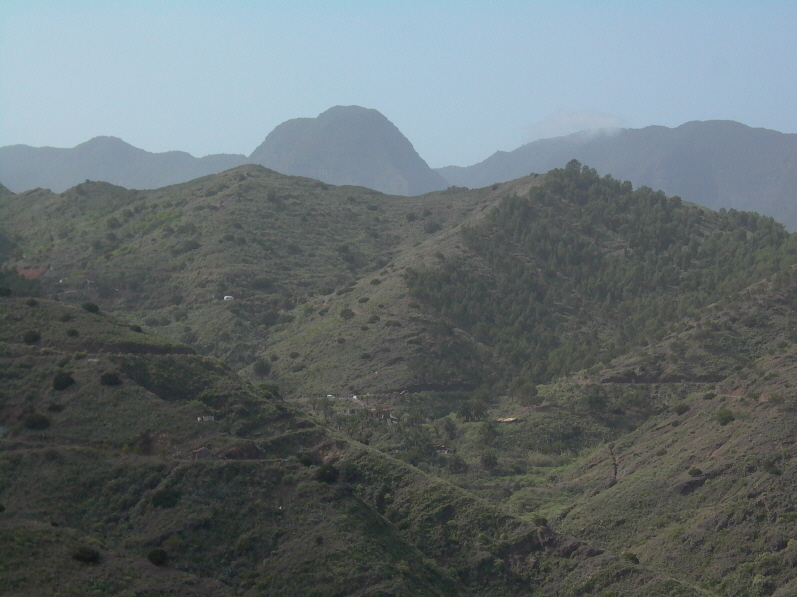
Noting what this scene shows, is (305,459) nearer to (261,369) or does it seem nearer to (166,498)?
(166,498)

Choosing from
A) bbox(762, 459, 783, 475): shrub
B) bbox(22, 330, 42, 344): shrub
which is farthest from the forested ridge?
bbox(22, 330, 42, 344): shrub

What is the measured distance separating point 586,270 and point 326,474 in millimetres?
75722

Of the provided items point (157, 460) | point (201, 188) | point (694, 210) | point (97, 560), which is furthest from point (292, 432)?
point (201, 188)

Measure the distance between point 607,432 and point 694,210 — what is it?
5954cm

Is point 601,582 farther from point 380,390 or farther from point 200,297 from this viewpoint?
Result: point 200,297

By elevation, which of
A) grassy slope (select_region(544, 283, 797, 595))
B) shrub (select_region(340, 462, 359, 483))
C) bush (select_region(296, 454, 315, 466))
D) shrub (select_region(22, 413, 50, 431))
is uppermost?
shrub (select_region(22, 413, 50, 431))

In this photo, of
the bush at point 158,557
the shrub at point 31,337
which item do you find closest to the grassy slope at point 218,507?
the bush at point 158,557

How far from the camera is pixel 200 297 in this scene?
111375 millimetres

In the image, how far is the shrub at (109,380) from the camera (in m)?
48.5

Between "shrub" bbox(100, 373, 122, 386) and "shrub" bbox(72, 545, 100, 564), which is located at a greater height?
"shrub" bbox(100, 373, 122, 386)

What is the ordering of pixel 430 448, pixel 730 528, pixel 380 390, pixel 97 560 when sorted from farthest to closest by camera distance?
pixel 380 390, pixel 430 448, pixel 730 528, pixel 97 560

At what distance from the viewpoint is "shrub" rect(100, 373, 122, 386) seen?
4850cm

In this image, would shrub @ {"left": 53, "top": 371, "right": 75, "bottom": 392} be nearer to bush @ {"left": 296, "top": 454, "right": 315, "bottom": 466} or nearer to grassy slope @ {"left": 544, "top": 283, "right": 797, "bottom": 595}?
bush @ {"left": 296, "top": 454, "right": 315, "bottom": 466}

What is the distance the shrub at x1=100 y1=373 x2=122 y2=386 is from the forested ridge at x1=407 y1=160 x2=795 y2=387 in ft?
163
